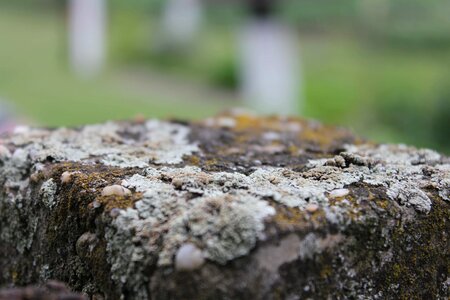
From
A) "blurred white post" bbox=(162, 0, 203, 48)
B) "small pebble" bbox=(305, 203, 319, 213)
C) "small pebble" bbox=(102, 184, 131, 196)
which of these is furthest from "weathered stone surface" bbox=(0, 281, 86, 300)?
"blurred white post" bbox=(162, 0, 203, 48)

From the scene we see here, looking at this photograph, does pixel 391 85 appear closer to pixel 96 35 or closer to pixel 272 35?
pixel 272 35

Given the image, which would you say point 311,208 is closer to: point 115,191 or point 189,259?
point 189,259

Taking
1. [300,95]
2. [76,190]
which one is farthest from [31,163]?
[300,95]

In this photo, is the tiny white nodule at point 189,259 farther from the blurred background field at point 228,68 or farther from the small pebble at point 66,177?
the blurred background field at point 228,68

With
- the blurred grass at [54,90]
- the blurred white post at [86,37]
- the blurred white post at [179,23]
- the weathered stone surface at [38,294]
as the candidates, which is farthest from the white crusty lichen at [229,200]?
the blurred white post at [179,23]

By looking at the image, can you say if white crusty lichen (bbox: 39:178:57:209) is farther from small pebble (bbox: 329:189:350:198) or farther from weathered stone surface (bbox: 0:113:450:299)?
small pebble (bbox: 329:189:350:198)
